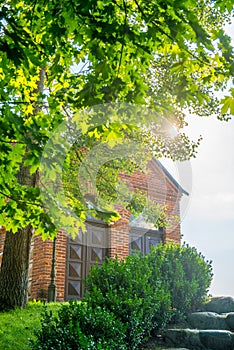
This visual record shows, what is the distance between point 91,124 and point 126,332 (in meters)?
3.33

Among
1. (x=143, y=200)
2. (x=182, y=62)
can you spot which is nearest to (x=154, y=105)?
(x=182, y=62)

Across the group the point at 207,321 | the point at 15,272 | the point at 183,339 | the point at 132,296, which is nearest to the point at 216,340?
the point at 183,339

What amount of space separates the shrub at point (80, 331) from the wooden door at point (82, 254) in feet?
21.3

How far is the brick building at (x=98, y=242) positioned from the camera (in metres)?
12.5

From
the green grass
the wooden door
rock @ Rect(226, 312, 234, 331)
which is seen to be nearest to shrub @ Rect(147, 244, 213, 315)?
rock @ Rect(226, 312, 234, 331)

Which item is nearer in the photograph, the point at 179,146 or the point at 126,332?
the point at 126,332

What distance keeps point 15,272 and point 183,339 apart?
3.65 metres

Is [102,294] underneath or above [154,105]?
underneath

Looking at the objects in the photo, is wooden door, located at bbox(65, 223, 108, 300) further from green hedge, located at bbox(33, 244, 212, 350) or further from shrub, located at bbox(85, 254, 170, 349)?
shrub, located at bbox(85, 254, 170, 349)

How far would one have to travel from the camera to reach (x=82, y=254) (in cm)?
1370

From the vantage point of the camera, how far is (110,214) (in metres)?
5.02

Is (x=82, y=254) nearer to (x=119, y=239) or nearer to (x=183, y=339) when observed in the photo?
(x=119, y=239)

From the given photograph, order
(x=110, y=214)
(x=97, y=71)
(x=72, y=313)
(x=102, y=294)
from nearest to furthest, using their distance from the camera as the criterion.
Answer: (x=97, y=71) < (x=110, y=214) < (x=72, y=313) < (x=102, y=294)

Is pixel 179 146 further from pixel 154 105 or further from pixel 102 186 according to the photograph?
pixel 154 105
